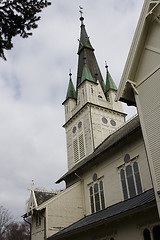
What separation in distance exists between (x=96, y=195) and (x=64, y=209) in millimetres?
2983

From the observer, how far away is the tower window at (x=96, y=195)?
19119mm

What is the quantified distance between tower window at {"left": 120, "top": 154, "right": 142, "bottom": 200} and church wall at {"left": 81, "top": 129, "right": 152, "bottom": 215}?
29cm

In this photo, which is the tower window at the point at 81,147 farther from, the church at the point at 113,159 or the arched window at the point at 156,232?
the arched window at the point at 156,232

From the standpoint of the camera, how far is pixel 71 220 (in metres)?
20.6

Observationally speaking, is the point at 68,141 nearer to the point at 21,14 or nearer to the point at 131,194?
the point at 131,194

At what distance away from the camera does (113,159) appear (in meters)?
18.5

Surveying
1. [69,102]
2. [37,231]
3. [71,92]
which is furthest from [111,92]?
[37,231]

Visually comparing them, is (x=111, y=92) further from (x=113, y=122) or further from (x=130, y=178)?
(x=130, y=178)

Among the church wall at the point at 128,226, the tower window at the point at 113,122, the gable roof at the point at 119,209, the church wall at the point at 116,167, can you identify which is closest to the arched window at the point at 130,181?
the gable roof at the point at 119,209

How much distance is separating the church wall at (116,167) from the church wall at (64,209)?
923 millimetres

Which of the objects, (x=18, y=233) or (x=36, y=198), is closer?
(x=36, y=198)

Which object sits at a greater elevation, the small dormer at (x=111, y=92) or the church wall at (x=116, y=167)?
the small dormer at (x=111, y=92)

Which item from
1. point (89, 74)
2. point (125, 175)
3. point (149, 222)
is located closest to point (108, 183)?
point (125, 175)

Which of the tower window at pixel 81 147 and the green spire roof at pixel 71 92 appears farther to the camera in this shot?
the green spire roof at pixel 71 92
